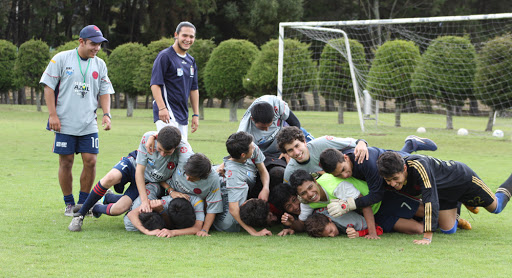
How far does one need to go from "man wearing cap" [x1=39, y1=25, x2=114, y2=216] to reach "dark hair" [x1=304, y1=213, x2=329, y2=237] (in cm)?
248

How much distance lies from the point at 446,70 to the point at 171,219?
15.0m

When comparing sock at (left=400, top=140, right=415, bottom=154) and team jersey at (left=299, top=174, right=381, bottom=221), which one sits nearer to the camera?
team jersey at (left=299, top=174, right=381, bottom=221)

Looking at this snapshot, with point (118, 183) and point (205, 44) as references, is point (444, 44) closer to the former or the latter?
point (205, 44)

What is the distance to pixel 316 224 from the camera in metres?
5.14

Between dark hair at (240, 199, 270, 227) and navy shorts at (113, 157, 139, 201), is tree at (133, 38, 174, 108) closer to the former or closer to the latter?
navy shorts at (113, 157, 139, 201)

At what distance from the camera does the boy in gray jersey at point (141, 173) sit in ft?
17.0

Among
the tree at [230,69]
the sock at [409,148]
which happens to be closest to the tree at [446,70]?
the tree at [230,69]

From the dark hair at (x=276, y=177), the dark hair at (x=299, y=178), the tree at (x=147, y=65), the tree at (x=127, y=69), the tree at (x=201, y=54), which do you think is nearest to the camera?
the dark hair at (x=299, y=178)

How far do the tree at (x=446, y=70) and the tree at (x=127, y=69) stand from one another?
1444cm

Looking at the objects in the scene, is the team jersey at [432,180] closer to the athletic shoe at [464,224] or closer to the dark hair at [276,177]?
the athletic shoe at [464,224]

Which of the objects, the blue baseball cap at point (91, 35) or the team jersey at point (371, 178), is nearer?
the team jersey at point (371, 178)

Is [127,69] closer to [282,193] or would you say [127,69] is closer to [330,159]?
[282,193]

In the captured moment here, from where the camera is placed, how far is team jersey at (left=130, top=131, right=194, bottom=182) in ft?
17.8

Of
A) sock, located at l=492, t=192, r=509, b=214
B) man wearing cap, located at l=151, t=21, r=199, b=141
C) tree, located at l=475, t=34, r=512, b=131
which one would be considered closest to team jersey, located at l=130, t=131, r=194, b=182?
man wearing cap, located at l=151, t=21, r=199, b=141
